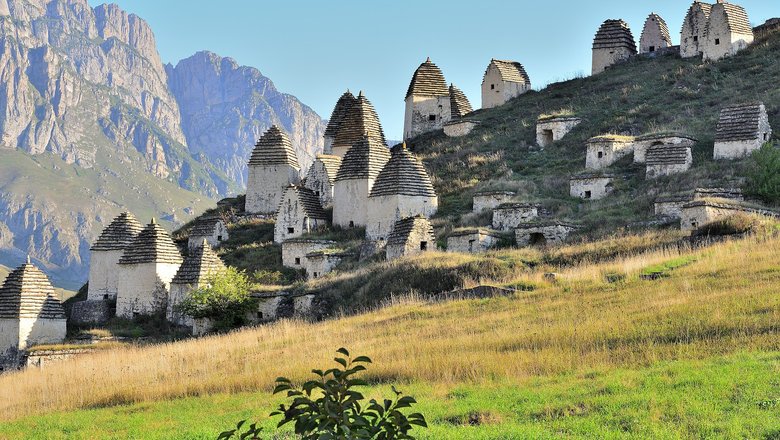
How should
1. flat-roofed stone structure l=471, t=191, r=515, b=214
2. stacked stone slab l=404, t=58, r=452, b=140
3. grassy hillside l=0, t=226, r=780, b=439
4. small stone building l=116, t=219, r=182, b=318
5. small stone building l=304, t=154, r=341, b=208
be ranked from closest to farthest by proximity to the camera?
grassy hillside l=0, t=226, r=780, b=439 → small stone building l=116, t=219, r=182, b=318 → flat-roofed stone structure l=471, t=191, r=515, b=214 → small stone building l=304, t=154, r=341, b=208 → stacked stone slab l=404, t=58, r=452, b=140

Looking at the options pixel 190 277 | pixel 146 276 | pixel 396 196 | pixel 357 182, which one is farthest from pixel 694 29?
pixel 146 276

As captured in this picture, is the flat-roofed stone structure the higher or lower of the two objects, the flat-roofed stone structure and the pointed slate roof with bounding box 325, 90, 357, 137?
the lower

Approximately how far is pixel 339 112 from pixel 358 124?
5370 millimetres

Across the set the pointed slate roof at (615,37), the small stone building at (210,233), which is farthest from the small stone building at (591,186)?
the pointed slate roof at (615,37)

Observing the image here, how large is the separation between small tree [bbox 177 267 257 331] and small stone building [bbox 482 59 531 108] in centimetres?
3038

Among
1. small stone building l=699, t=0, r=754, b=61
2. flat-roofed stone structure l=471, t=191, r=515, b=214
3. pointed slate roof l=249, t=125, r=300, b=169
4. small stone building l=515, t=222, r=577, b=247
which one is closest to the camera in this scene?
small stone building l=515, t=222, r=577, b=247

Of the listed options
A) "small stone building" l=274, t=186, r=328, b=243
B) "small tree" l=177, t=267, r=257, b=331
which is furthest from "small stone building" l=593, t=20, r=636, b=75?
"small tree" l=177, t=267, r=257, b=331

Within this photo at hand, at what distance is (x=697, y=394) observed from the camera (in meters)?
13.8

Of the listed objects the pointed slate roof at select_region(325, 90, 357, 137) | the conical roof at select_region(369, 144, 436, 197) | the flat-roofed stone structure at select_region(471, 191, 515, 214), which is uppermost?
the pointed slate roof at select_region(325, 90, 357, 137)

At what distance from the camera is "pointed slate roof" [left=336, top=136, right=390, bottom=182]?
137 feet

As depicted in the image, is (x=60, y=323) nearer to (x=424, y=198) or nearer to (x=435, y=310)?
(x=424, y=198)

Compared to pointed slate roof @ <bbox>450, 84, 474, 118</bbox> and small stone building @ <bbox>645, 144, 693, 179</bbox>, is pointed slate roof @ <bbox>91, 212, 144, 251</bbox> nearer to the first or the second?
small stone building @ <bbox>645, 144, 693, 179</bbox>

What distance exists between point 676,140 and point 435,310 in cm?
1995

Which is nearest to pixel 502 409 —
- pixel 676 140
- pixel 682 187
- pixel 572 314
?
pixel 572 314
